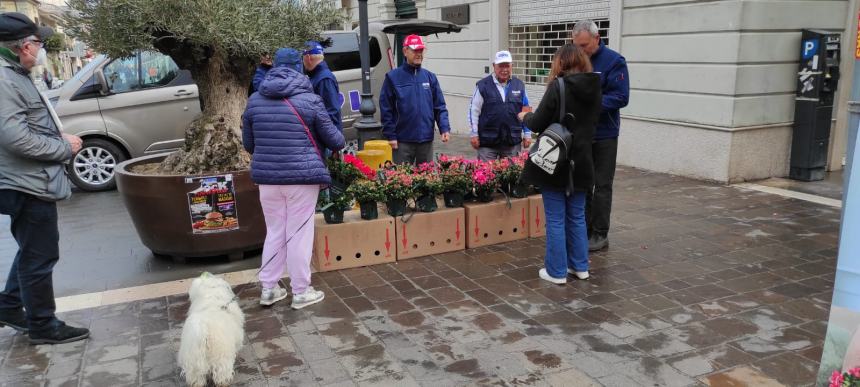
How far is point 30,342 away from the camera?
390 centimetres

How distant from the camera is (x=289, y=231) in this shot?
436cm

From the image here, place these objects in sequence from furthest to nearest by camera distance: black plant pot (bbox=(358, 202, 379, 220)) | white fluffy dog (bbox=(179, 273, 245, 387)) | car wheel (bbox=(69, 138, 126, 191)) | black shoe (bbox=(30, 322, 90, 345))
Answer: car wheel (bbox=(69, 138, 126, 191))
black plant pot (bbox=(358, 202, 379, 220))
black shoe (bbox=(30, 322, 90, 345))
white fluffy dog (bbox=(179, 273, 245, 387))

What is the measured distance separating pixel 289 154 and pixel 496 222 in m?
2.22

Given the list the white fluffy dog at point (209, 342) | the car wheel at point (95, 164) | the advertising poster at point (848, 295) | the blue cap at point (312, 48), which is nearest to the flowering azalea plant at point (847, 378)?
the advertising poster at point (848, 295)

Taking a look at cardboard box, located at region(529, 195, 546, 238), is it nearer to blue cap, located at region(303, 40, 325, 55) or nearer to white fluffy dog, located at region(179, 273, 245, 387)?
blue cap, located at region(303, 40, 325, 55)

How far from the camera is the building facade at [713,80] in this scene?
25.4ft

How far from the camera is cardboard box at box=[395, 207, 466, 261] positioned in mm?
5328

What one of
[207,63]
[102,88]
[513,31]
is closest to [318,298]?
[207,63]

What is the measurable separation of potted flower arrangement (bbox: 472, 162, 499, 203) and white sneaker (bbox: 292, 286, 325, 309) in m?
1.74

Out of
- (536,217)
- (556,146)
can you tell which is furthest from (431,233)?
(556,146)

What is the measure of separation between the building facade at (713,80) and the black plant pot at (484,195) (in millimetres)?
3909

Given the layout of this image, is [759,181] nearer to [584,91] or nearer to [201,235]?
[584,91]

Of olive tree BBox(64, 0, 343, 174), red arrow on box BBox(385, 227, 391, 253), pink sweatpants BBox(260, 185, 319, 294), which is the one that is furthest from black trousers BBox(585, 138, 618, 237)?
olive tree BBox(64, 0, 343, 174)

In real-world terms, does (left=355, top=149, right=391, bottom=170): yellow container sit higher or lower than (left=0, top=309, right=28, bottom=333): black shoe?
higher
